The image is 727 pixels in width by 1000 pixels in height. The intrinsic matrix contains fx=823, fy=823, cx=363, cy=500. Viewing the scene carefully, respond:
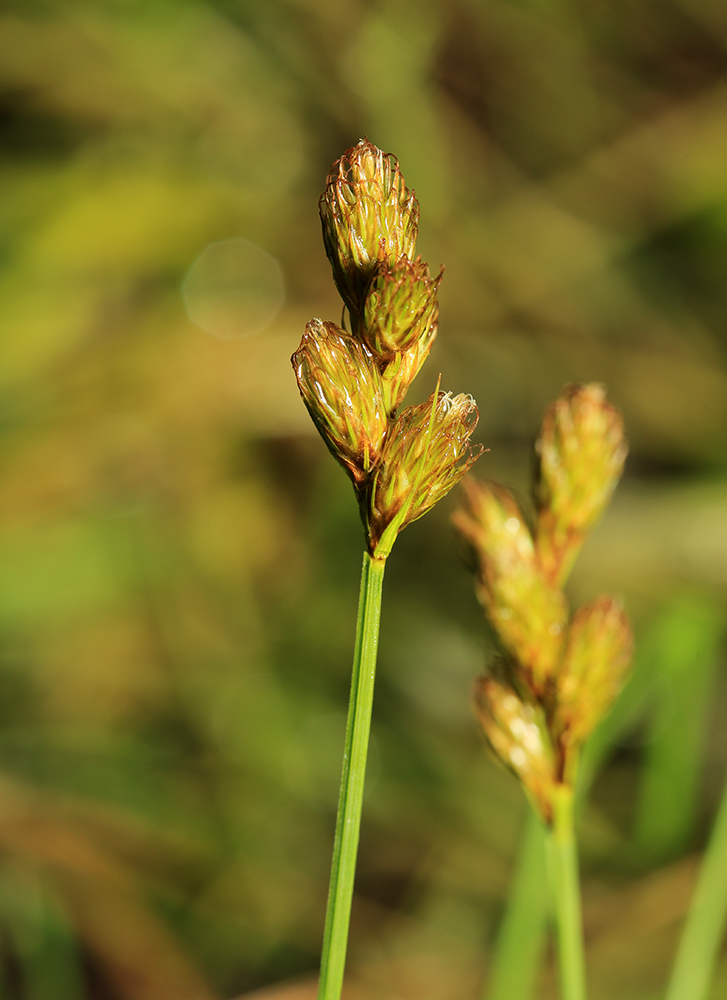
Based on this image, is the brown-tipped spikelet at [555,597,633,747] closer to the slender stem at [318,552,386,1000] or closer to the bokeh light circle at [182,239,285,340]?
the slender stem at [318,552,386,1000]

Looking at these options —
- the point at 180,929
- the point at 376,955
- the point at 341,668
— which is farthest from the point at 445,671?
the point at 180,929

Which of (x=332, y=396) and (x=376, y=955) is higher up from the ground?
(x=332, y=396)

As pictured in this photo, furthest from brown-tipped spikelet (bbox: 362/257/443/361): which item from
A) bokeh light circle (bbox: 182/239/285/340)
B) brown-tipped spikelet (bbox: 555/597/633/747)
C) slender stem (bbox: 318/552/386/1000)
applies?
bokeh light circle (bbox: 182/239/285/340)

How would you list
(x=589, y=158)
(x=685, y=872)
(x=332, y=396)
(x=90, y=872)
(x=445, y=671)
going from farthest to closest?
(x=589, y=158) → (x=445, y=671) → (x=90, y=872) → (x=685, y=872) → (x=332, y=396)

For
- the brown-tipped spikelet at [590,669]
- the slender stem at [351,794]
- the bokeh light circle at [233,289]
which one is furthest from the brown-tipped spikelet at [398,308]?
the bokeh light circle at [233,289]

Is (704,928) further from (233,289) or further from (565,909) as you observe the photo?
(233,289)

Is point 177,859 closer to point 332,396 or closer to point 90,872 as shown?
point 90,872
